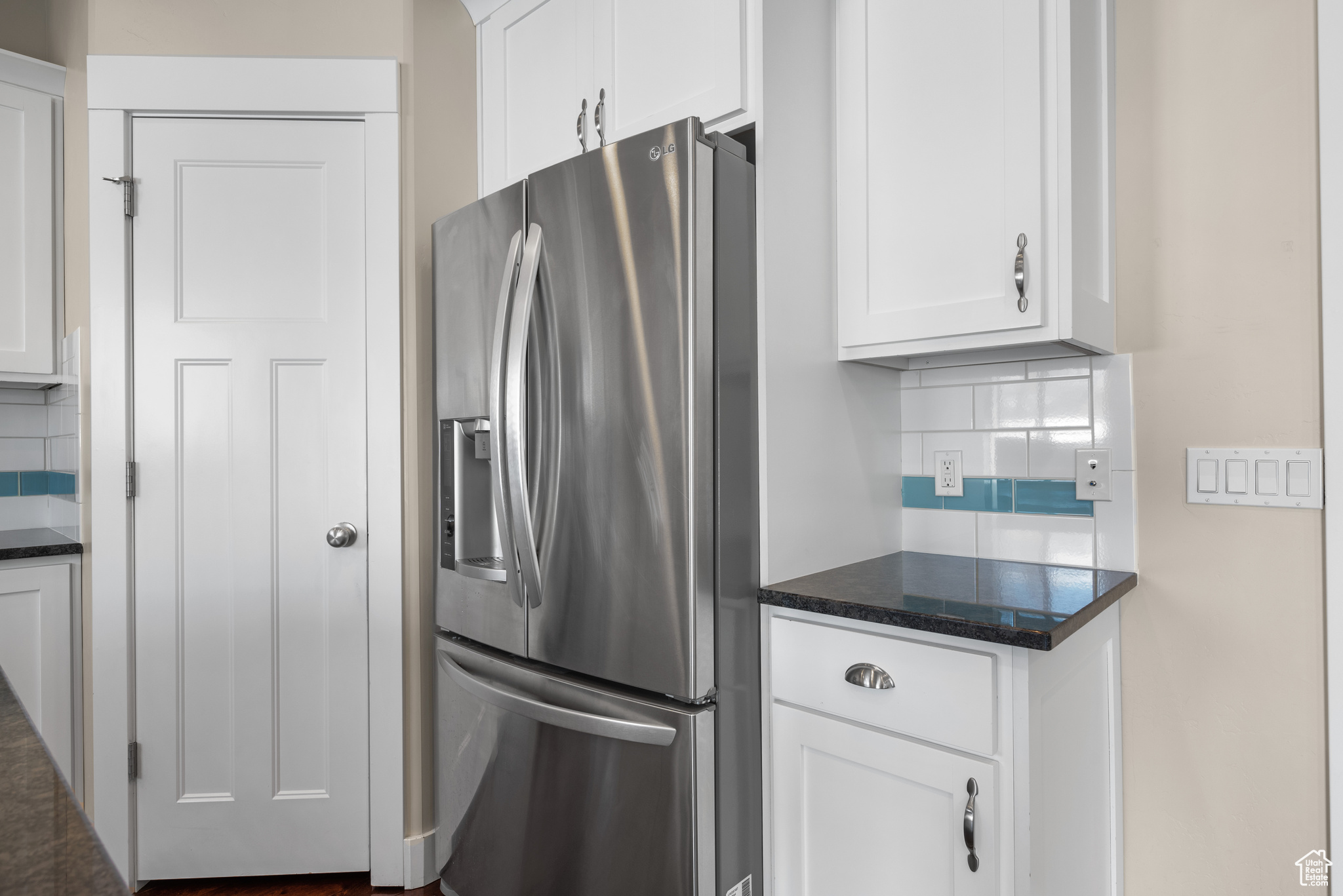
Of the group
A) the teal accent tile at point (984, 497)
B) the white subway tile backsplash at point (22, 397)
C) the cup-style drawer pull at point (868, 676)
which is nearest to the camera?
the cup-style drawer pull at point (868, 676)

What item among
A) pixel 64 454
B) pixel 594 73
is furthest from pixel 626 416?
pixel 64 454

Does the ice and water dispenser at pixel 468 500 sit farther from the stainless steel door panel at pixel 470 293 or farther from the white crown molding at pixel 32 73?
the white crown molding at pixel 32 73

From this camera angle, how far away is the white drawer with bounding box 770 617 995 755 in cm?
117

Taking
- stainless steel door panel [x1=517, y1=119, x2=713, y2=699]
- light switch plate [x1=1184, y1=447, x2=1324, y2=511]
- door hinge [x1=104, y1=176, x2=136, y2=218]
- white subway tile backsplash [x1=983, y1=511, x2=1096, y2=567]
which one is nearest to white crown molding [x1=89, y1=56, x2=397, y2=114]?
door hinge [x1=104, y1=176, x2=136, y2=218]

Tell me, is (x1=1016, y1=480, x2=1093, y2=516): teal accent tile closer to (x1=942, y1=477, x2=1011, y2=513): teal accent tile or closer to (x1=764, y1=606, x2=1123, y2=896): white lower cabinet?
(x1=942, y1=477, x2=1011, y2=513): teal accent tile

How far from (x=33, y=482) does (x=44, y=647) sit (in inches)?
31.8

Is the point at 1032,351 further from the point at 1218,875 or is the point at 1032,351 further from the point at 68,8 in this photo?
the point at 68,8

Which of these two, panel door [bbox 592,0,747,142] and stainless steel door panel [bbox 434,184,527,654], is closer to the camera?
panel door [bbox 592,0,747,142]

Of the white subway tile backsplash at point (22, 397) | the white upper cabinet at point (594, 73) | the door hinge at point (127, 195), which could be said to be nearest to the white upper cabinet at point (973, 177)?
the white upper cabinet at point (594, 73)

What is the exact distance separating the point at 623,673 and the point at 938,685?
574mm

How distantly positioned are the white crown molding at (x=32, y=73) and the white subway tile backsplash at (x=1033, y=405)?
2811 mm

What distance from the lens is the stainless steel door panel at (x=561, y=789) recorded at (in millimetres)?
1339

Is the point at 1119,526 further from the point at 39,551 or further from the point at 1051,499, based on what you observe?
the point at 39,551

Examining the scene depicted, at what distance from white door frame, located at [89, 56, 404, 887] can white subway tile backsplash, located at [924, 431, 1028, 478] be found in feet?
4.55
